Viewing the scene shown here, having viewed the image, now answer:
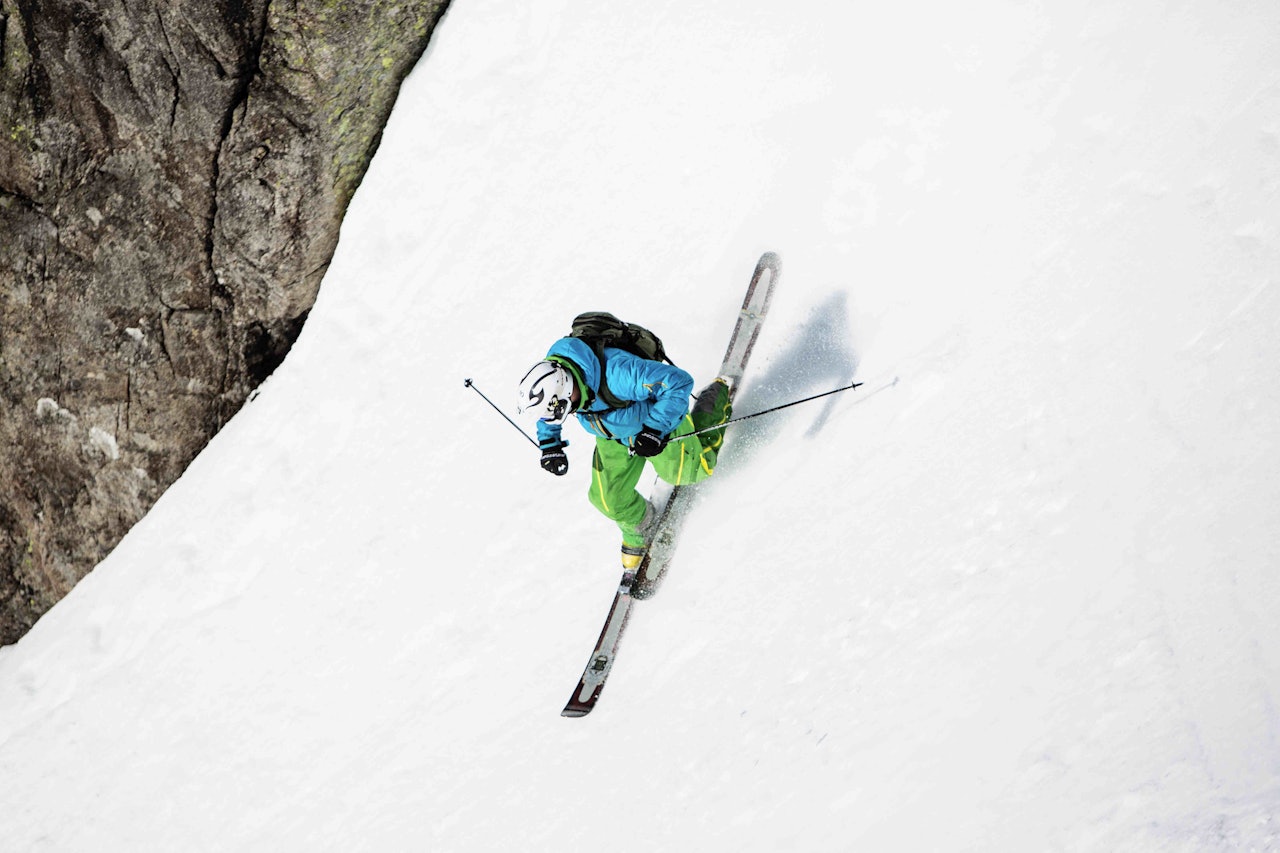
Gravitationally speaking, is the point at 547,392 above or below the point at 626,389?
above

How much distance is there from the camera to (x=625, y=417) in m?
5.56

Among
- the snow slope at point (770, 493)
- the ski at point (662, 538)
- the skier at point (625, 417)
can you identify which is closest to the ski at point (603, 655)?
the ski at point (662, 538)

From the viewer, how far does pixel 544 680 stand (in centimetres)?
714

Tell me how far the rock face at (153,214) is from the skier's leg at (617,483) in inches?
190

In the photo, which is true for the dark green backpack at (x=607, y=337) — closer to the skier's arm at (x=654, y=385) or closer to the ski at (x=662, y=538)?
the skier's arm at (x=654, y=385)

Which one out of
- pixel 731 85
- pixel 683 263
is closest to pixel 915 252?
pixel 683 263

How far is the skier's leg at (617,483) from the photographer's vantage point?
6102mm

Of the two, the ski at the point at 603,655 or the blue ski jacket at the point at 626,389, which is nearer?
the blue ski jacket at the point at 626,389

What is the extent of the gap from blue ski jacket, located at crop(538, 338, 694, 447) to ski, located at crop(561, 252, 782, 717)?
142 centimetres

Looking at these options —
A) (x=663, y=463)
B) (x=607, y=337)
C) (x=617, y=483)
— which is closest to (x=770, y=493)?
(x=663, y=463)

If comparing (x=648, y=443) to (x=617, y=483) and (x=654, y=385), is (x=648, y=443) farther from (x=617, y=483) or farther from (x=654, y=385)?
(x=617, y=483)

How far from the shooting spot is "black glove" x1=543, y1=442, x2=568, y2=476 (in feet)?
18.7

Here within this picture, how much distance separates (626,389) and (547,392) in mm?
560

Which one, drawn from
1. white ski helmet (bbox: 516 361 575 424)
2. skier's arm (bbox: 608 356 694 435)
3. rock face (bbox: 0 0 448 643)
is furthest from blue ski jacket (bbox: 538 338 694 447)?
rock face (bbox: 0 0 448 643)
